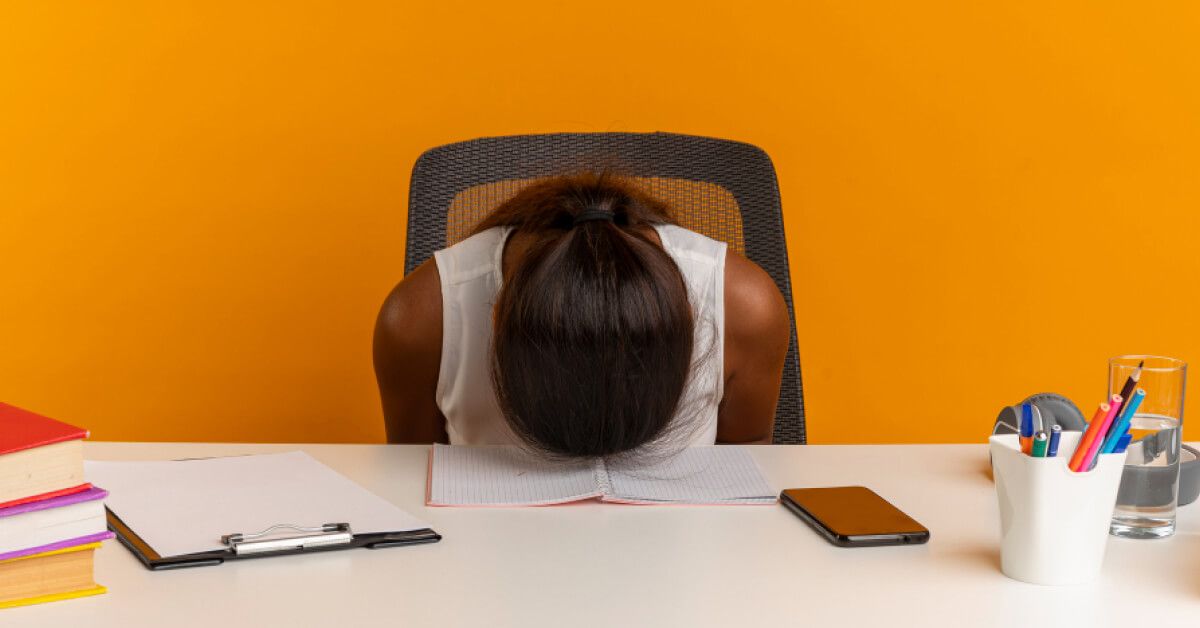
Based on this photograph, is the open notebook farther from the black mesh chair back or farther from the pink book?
the black mesh chair back

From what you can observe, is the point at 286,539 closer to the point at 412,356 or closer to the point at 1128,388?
the point at 412,356

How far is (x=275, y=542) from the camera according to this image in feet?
3.22

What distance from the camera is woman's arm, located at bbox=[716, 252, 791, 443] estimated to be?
1491 mm

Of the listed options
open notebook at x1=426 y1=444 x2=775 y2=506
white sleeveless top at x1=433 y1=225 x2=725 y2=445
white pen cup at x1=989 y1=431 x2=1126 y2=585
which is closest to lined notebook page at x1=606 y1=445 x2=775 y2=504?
open notebook at x1=426 y1=444 x2=775 y2=506

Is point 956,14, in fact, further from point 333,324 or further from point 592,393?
point 592,393

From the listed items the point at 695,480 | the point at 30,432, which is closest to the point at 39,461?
the point at 30,432

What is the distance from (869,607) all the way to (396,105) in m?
1.91

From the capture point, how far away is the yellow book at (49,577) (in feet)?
2.83

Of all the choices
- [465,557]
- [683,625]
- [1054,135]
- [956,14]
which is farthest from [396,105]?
[683,625]

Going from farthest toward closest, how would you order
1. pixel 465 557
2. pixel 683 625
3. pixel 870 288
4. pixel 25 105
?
pixel 870 288 < pixel 25 105 < pixel 465 557 < pixel 683 625

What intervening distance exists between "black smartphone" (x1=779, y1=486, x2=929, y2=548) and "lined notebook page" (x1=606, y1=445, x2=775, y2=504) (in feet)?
0.13

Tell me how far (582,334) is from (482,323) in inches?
12.9

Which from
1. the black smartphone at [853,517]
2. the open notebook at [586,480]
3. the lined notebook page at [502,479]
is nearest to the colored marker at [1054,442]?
the black smartphone at [853,517]

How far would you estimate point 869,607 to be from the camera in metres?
0.89
